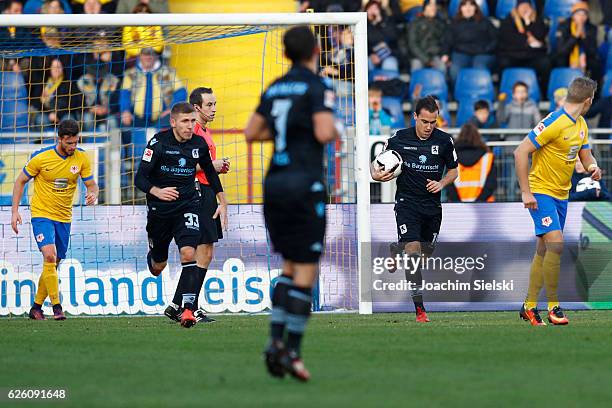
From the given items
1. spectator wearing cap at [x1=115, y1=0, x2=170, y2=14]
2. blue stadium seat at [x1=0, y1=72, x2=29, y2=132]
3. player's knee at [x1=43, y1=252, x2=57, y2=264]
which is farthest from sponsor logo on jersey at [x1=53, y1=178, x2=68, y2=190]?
spectator wearing cap at [x1=115, y1=0, x2=170, y2=14]

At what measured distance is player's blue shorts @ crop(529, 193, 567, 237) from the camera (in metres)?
10.4

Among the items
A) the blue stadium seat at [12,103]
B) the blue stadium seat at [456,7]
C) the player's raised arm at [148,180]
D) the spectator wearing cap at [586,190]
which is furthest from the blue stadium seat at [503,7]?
the player's raised arm at [148,180]

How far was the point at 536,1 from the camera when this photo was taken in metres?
19.7

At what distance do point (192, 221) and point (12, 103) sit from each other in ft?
19.9

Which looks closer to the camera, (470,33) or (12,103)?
(12,103)

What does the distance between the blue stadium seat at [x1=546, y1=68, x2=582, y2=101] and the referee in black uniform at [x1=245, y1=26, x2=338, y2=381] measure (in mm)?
12328

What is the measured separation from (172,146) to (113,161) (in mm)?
4766

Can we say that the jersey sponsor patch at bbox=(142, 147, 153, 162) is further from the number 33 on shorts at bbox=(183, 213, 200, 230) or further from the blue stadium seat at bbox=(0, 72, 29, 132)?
the blue stadium seat at bbox=(0, 72, 29, 132)

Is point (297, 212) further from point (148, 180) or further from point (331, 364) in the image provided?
point (148, 180)

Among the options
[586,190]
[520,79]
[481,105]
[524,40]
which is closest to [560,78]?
[520,79]

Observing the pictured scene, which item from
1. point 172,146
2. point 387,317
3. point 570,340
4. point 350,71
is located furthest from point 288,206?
point 350,71

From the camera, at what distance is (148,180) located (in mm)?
10969

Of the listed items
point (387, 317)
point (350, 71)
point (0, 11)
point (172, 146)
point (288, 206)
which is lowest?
point (387, 317)

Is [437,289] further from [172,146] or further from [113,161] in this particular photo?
[113,161]
